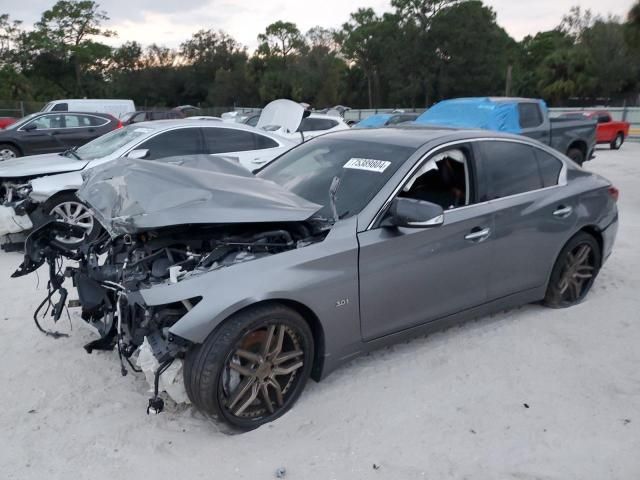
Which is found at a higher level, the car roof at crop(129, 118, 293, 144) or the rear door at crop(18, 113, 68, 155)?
the car roof at crop(129, 118, 293, 144)

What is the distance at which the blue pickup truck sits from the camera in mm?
11336

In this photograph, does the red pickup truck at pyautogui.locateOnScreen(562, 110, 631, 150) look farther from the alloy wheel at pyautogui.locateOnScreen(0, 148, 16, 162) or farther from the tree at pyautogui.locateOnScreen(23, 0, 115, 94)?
the tree at pyautogui.locateOnScreen(23, 0, 115, 94)

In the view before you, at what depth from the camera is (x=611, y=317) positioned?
4.70 m

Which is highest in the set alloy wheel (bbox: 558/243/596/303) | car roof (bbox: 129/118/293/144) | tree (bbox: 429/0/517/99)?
tree (bbox: 429/0/517/99)

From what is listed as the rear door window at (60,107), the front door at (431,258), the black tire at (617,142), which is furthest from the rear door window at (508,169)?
the rear door window at (60,107)

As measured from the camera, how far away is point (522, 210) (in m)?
4.20

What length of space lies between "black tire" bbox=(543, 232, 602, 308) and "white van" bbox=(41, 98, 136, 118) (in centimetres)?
2104

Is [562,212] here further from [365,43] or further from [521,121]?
[365,43]

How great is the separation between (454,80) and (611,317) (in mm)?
51093

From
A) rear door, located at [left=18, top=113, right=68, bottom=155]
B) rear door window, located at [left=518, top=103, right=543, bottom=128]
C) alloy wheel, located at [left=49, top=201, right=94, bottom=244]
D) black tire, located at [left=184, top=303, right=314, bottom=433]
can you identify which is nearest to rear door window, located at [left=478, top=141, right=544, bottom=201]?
black tire, located at [left=184, top=303, right=314, bottom=433]

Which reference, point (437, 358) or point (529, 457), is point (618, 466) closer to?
point (529, 457)

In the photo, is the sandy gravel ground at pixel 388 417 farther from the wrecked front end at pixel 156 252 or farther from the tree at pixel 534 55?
the tree at pixel 534 55

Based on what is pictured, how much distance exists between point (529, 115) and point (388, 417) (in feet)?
33.4

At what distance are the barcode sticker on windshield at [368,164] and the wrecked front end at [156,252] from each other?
1.91 feet
